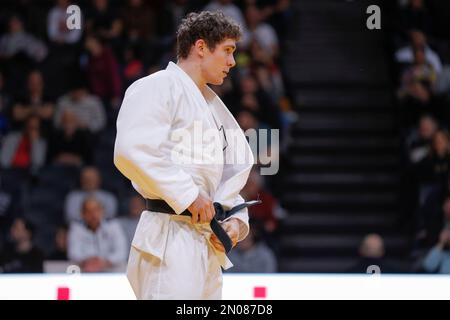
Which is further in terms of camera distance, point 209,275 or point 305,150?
point 305,150

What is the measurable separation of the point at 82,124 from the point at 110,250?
4.28ft

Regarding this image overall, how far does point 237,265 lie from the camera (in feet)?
20.1

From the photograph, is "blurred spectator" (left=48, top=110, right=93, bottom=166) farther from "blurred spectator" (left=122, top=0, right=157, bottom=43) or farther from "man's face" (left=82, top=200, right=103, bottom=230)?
"blurred spectator" (left=122, top=0, right=157, bottom=43)

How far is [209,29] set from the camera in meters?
3.35

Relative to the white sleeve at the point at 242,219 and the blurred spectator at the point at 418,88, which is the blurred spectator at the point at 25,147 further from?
the white sleeve at the point at 242,219

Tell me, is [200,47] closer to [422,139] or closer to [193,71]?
[193,71]

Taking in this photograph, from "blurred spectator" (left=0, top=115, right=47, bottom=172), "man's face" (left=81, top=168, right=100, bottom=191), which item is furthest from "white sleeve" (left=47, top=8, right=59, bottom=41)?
"man's face" (left=81, top=168, right=100, bottom=191)

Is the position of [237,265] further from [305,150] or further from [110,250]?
[305,150]

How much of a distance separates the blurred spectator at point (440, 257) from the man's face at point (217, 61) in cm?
326

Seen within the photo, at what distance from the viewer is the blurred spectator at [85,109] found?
7.05 m

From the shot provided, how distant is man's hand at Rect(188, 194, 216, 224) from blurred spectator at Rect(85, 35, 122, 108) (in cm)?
395

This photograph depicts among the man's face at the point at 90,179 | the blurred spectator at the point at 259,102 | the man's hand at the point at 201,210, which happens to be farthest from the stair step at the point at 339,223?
the man's hand at the point at 201,210

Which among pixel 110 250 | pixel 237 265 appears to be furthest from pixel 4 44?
pixel 237 265

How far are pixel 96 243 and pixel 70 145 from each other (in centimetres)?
109
